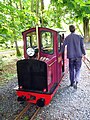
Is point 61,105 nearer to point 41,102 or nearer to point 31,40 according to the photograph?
point 41,102

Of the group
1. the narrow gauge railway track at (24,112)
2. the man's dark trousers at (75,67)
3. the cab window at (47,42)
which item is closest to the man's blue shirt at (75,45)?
the man's dark trousers at (75,67)

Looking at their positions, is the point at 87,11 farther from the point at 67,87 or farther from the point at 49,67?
the point at 67,87

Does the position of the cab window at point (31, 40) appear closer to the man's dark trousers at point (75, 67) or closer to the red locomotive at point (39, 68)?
the red locomotive at point (39, 68)

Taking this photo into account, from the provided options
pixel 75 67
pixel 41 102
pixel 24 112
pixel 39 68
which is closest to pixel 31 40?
pixel 39 68

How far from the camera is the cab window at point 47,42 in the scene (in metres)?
6.26

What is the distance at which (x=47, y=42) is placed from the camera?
21.1ft

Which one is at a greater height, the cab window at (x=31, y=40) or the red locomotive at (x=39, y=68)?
the cab window at (x=31, y=40)

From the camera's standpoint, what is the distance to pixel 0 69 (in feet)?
36.4

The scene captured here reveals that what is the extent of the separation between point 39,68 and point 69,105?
1.41 meters

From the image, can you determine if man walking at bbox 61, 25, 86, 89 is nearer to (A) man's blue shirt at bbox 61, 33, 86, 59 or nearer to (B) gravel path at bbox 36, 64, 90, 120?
(A) man's blue shirt at bbox 61, 33, 86, 59

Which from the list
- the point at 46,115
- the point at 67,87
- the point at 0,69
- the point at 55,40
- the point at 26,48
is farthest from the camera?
the point at 0,69

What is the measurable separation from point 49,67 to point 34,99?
40.3 inches

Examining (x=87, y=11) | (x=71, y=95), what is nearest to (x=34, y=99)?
(x=71, y=95)

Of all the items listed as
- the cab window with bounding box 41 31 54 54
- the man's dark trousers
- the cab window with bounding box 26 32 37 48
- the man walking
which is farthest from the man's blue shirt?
the cab window with bounding box 26 32 37 48
